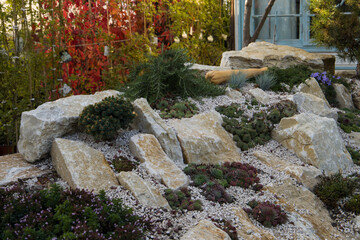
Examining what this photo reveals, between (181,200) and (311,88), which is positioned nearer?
(181,200)

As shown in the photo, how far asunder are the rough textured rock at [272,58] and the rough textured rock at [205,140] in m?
3.17

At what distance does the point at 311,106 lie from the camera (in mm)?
6934

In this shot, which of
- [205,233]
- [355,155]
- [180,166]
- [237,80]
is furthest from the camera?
[237,80]

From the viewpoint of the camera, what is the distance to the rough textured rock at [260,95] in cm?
696

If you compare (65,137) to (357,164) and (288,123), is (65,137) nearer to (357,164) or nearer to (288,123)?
(288,123)

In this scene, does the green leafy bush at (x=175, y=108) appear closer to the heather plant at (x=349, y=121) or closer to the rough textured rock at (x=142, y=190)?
the rough textured rock at (x=142, y=190)

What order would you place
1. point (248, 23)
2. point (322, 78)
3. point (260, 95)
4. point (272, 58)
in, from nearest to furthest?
1. point (260, 95)
2. point (322, 78)
3. point (272, 58)
4. point (248, 23)

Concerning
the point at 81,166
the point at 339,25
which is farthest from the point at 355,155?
the point at 81,166

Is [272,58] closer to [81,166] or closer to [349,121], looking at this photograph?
[349,121]

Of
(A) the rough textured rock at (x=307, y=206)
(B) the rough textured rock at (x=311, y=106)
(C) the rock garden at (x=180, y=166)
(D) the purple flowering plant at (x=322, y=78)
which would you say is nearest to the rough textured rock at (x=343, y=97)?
(D) the purple flowering plant at (x=322, y=78)

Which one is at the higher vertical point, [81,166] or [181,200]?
[81,166]

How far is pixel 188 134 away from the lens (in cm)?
538

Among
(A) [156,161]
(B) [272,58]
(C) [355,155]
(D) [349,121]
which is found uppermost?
(B) [272,58]

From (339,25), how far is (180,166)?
5.63 m
